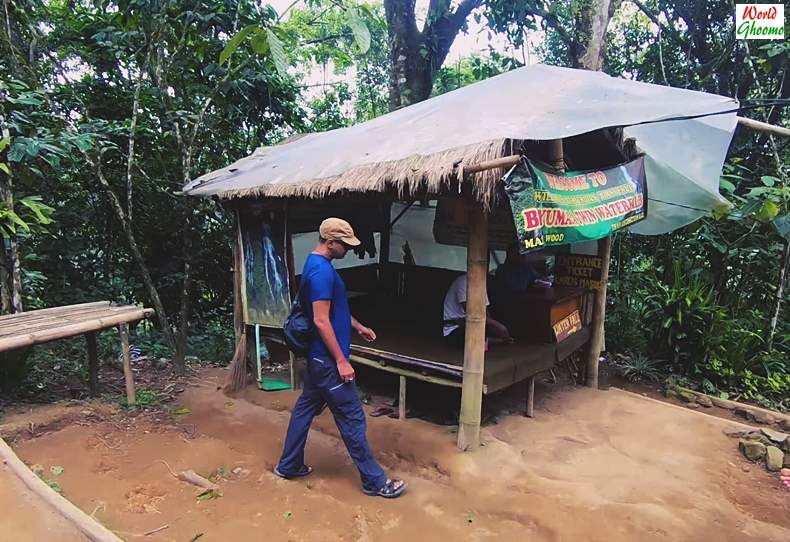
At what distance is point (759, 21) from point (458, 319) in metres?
5.37

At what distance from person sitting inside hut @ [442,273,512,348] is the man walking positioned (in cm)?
149

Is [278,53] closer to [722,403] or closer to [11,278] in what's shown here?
[11,278]

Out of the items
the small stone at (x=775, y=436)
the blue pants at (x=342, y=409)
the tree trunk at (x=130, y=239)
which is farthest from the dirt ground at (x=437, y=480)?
the tree trunk at (x=130, y=239)

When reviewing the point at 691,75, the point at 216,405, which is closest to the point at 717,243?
the point at 691,75

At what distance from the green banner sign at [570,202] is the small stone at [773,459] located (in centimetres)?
222

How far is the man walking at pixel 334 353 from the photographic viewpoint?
3.39 metres

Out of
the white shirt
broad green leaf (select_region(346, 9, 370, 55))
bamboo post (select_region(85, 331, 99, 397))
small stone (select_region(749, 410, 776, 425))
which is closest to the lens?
broad green leaf (select_region(346, 9, 370, 55))

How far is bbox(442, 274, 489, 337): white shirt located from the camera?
4812 mm

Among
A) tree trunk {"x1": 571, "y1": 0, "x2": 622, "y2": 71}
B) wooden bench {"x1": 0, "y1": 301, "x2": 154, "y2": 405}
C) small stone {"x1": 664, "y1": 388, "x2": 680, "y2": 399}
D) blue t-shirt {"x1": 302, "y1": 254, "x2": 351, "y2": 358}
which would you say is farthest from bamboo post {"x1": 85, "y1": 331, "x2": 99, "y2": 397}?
tree trunk {"x1": 571, "y1": 0, "x2": 622, "y2": 71}

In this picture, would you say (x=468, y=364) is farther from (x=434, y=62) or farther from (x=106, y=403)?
(x=434, y=62)

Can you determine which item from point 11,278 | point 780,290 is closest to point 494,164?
point 11,278

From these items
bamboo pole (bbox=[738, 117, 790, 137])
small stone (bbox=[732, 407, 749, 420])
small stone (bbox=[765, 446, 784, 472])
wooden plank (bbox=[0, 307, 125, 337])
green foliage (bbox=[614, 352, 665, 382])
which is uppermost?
bamboo pole (bbox=[738, 117, 790, 137])

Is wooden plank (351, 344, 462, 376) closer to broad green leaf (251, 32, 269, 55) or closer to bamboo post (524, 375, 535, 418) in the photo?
bamboo post (524, 375, 535, 418)

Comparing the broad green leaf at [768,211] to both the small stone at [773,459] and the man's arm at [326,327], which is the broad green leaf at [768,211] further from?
the man's arm at [326,327]
